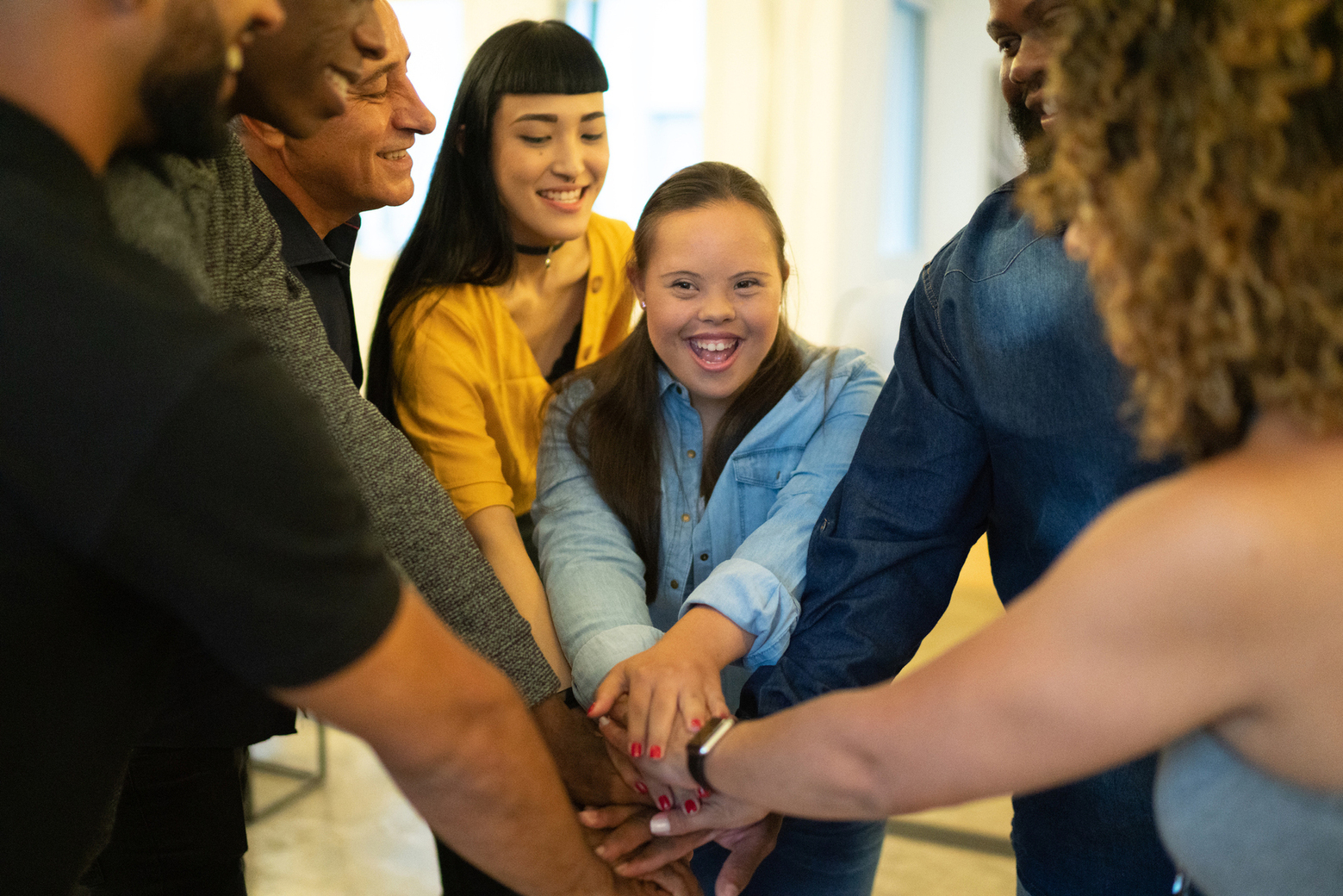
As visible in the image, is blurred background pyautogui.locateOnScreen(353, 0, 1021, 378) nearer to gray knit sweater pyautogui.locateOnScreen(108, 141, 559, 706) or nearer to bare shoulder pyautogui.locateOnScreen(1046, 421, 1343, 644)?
gray knit sweater pyautogui.locateOnScreen(108, 141, 559, 706)

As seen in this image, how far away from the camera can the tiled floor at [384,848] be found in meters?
2.50

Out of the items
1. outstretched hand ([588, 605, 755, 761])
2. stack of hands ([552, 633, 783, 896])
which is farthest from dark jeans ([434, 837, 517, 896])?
outstretched hand ([588, 605, 755, 761])

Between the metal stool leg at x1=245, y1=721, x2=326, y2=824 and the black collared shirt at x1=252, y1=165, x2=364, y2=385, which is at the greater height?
the black collared shirt at x1=252, y1=165, x2=364, y2=385

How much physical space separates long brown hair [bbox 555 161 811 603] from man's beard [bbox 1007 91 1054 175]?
480mm

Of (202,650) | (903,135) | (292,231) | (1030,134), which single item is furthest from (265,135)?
(903,135)

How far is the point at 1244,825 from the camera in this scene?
74 cm

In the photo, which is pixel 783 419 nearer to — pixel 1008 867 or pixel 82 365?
pixel 82 365

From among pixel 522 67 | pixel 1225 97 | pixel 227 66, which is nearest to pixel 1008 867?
pixel 522 67

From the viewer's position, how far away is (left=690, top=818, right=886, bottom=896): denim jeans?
1.41m

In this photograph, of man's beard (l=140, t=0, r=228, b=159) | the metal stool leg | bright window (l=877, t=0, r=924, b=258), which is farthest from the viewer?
bright window (l=877, t=0, r=924, b=258)

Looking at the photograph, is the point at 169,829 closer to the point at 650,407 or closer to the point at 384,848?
the point at 650,407

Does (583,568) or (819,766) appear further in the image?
(583,568)

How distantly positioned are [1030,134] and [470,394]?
2.92 feet

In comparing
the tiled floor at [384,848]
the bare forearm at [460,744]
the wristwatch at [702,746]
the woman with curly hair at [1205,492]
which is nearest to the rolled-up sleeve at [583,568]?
the wristwatch at [702,746]
